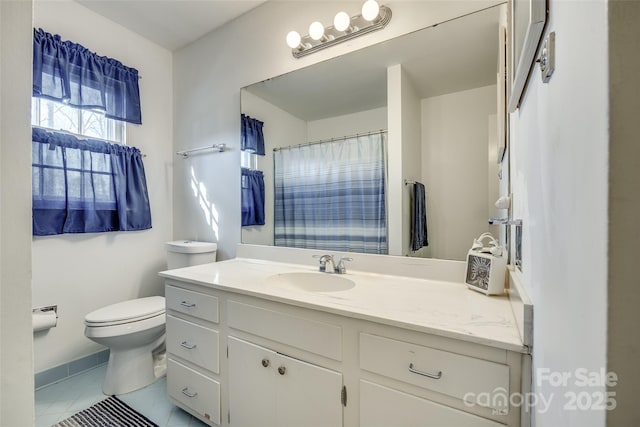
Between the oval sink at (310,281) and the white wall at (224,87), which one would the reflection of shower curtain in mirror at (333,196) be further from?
the white wall at (224,87)

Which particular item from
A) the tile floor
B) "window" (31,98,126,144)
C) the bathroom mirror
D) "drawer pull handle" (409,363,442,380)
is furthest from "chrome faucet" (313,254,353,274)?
"window" (31,98,126,144)

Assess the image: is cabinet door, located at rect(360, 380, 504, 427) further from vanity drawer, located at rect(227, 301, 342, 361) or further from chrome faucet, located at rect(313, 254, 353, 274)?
chrome faucet, located at rect(313, 254, 353, 274)

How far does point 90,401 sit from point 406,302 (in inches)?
77.4

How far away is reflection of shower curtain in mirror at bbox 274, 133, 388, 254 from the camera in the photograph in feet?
4.97

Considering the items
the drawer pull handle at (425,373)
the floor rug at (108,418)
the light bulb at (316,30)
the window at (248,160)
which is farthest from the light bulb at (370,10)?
the floor rug at (108,418)

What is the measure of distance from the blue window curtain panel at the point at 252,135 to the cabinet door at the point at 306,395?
4.56 feet

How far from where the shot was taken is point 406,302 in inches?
40.1

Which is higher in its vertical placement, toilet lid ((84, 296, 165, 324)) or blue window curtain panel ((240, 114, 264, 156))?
Answer: blue window curtain panel ((240, 114, 264, 156))

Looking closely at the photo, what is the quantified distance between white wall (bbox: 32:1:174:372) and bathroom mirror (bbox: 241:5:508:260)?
157 centimetres

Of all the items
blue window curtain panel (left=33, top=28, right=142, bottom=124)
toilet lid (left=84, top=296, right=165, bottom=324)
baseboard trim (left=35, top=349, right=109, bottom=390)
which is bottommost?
baseboard trim (left=35, top=349, right=109, bottom=390)

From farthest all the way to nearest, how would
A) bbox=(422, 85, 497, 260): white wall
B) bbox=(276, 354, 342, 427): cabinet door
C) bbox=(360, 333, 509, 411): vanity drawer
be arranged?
bbox=(422, 85, 497, 260): white wall → bbox=(276, 354, 342, 427): cabinet door → bbox=(360, 333, 509, 411): vanity drawer

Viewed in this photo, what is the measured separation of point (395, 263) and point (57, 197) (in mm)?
2118

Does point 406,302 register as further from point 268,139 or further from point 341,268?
point 268,139

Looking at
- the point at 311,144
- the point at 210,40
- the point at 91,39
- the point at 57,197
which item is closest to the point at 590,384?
the point at 311,144
